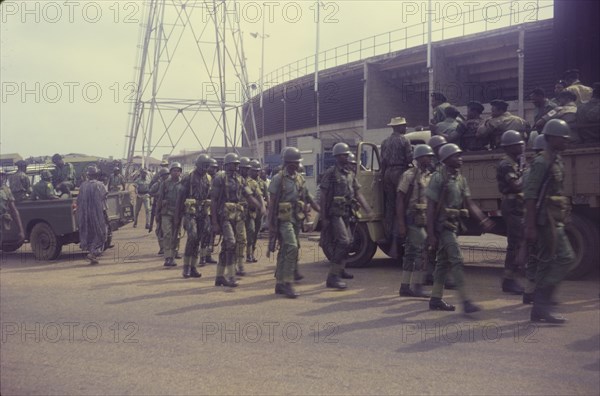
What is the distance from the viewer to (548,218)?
619cm

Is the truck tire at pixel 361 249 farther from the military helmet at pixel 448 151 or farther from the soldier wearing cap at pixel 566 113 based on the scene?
the military helmet at pixel 448 151

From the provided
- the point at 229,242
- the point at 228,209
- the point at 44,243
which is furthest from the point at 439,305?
the point at 44,243

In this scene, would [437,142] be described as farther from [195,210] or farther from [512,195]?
[195,210]

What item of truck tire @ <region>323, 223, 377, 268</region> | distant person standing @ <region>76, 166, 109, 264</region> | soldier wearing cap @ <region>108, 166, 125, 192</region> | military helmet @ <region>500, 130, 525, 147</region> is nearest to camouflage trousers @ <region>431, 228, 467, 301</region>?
military helmet @ <region>500, 130, 525, 147</region>

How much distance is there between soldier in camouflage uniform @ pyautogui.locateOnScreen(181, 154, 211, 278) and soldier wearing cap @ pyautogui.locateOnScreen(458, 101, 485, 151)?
13.1 feet

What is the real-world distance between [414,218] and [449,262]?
106cm

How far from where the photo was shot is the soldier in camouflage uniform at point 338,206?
840 cm

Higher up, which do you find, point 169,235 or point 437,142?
point 437,142

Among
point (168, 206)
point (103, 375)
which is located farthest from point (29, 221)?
point (103, 375)

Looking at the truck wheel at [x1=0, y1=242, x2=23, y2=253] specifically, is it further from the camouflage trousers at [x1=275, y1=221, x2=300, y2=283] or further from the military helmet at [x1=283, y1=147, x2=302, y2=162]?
the military helmet at [x1=283, y1=147, x2=302, y2=162]

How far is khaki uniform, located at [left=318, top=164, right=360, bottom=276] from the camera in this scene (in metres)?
8.40

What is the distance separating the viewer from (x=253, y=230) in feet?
37.7

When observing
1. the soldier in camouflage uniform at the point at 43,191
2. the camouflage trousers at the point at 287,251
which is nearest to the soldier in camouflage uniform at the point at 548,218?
the camouflage trousers at the point at 287,251

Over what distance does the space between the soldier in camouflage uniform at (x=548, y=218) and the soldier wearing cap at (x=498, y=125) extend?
2.83 m
